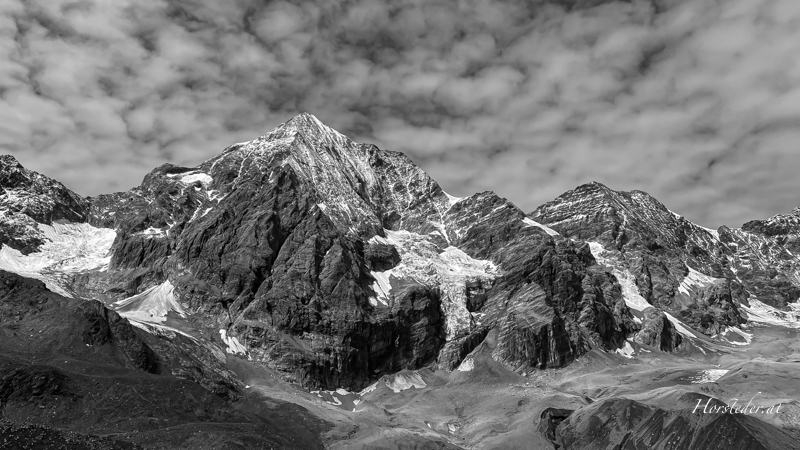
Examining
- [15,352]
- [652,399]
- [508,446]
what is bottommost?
[508,446]

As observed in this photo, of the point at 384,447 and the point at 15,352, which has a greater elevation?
the point at 15,352

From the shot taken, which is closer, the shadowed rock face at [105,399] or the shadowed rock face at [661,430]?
the shadowed rock face at [105,399]

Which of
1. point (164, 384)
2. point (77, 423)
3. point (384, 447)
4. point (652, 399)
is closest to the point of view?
point (77, 423)

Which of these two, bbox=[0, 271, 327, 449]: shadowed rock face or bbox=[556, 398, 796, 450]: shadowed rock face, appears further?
bbox=[556, 398, 796, 450]: shadowed rock face

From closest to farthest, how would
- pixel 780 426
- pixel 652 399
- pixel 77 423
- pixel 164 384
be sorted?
1. pixel 77 423
2. pixel 780 426
3. pixel 164 384
4. pixel 652 399

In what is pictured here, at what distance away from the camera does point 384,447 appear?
613 ft

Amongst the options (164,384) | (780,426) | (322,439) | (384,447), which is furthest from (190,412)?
(780,426)

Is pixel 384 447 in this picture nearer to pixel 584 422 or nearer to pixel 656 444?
pixel 584 422

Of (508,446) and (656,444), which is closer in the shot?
(656,444)

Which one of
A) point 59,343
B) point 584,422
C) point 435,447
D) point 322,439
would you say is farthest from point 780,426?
point 59,343

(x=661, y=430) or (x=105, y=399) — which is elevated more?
(x=105, y=399)

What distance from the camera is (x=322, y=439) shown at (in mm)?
192000

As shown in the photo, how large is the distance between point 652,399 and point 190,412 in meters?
138

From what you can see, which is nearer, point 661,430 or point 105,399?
point 105,399
